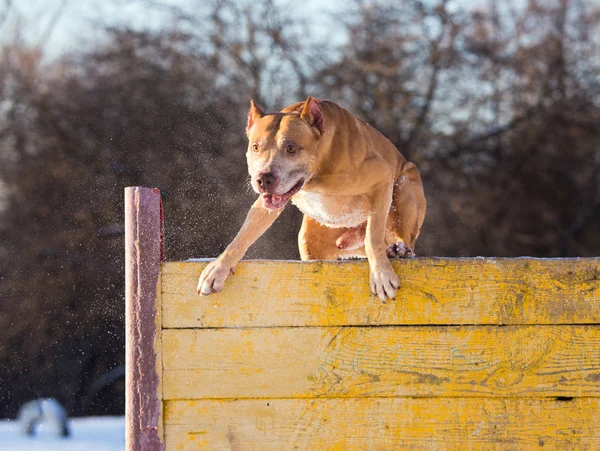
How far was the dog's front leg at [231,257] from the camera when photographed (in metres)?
2.63

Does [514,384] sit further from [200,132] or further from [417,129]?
[417,129]

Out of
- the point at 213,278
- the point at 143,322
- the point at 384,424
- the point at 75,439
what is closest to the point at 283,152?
the point at 213,278

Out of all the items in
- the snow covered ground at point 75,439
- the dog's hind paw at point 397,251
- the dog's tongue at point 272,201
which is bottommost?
the snow covered ground at point 75,439

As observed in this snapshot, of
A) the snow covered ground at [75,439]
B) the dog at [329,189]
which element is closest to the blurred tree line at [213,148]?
the snow covered ground at [75,439]

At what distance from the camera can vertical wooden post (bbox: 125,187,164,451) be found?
2.58 meters

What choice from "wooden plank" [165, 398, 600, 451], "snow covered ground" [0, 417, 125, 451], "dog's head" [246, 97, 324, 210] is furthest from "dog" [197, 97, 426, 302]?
"snow covered ground" [0, 417, 125, 451]

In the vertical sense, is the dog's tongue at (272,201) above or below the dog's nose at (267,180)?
below

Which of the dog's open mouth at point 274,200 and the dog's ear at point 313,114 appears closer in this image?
the dog's open mouth at point 274,200

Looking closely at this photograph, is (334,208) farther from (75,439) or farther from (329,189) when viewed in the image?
(75,439)

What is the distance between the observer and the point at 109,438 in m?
5.53

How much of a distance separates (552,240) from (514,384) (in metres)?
6.92

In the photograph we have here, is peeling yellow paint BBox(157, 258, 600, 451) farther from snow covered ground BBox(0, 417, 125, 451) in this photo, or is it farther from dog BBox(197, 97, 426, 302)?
snow covered ground BBox(0, 417, 125, 451)

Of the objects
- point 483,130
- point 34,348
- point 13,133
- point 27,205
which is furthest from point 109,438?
point 483,130

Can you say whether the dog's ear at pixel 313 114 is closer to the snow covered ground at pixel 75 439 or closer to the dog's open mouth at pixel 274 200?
the dog's open mouth at pixel 274 200
